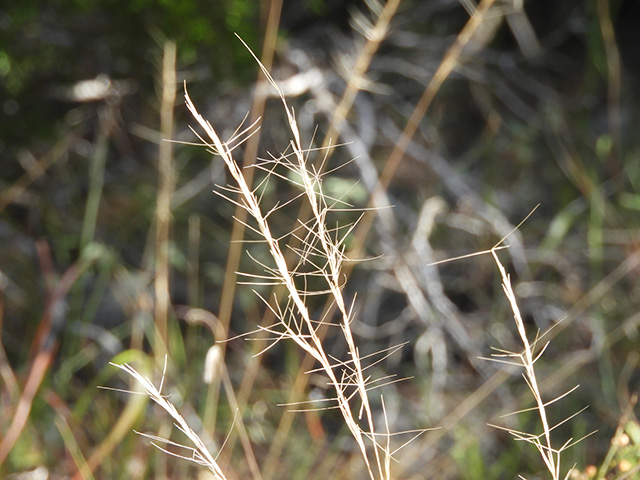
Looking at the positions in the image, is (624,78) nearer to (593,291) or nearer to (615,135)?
(615,135)

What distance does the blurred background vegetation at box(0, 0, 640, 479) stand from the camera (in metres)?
1.85

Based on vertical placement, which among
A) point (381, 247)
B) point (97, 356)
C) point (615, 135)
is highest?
point (615, 135)

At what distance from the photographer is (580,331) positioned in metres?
2.27

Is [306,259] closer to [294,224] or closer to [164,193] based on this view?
[164,193]

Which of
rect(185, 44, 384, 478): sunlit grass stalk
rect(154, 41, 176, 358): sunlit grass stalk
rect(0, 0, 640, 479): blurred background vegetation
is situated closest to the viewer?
rect(185, 44, 384, 478): sunlit grass stalk

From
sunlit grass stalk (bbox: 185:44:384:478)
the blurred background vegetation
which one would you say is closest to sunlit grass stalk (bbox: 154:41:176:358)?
the blurred background vegetation

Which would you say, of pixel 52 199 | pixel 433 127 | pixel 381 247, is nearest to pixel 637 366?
pixel 381 247

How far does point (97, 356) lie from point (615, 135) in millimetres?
1746

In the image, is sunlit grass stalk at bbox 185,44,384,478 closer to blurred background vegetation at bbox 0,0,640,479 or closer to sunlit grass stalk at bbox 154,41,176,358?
sunlit grass stalk at bbox 154,41,176,358

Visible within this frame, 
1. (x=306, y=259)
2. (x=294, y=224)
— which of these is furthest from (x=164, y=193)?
(x=294, y=224)

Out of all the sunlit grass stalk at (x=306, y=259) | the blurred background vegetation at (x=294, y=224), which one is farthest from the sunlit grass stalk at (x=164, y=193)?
the sunlit grass stalk at (x=306, y=259)

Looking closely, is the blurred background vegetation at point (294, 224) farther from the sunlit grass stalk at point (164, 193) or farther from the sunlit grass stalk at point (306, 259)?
the sunlit grass stalk at point (306, 259)

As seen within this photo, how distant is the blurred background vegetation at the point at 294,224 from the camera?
1.85 m

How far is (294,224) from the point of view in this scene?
2.43 meters
